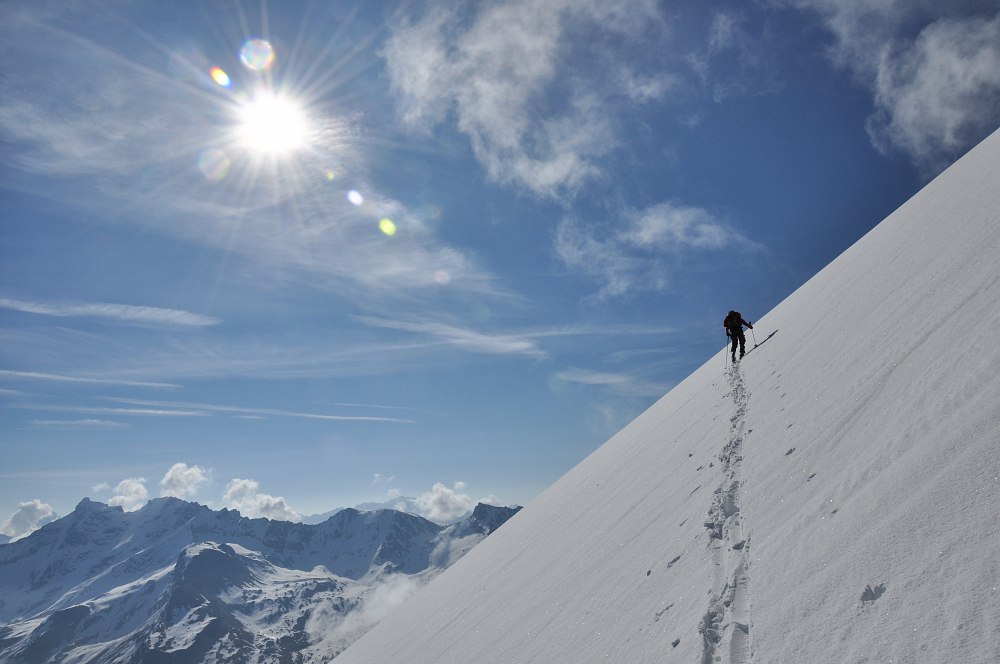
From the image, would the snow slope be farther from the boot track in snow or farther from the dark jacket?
the dark jacket

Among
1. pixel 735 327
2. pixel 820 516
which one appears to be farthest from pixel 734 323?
pixel 820 516

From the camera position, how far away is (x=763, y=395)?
12.5 m

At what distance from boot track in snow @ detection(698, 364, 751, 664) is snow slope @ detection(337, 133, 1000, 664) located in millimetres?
24

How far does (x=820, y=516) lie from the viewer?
5816mm

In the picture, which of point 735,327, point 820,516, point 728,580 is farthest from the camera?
point 735,327

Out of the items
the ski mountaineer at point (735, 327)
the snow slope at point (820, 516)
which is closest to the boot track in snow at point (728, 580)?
the snow slope at point (820, 516)

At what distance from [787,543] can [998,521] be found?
221 centimetres

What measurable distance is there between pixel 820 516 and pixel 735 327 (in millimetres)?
14886

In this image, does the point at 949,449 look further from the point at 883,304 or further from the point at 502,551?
the point at 502,551

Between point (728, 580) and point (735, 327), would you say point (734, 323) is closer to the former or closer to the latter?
point (735, 327)

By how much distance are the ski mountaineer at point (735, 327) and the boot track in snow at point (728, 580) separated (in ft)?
35.6

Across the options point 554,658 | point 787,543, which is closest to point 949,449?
point 787,543

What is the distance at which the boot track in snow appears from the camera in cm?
515

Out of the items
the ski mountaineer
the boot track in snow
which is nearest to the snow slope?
the boot track in snow
